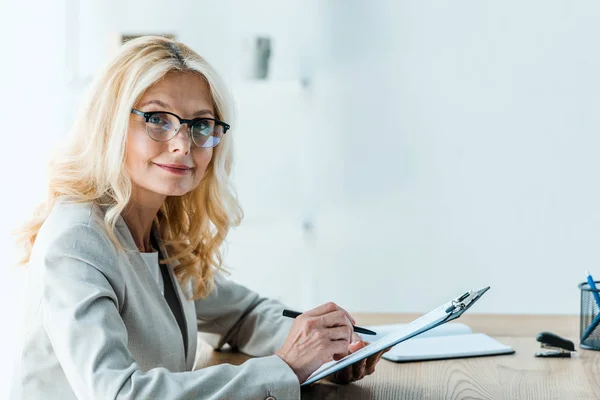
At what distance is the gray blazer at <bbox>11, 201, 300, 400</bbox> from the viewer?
1.27m

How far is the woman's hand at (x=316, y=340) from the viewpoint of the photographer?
1.41 m

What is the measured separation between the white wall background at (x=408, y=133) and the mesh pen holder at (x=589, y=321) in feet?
5.16

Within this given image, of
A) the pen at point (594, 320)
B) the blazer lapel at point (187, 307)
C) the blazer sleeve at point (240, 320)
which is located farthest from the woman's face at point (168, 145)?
the pen at point (594, 320)

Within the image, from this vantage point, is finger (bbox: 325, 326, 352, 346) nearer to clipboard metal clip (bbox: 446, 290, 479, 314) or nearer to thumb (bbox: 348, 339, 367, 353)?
thumb (bbox: 348, 339, 367, 353)

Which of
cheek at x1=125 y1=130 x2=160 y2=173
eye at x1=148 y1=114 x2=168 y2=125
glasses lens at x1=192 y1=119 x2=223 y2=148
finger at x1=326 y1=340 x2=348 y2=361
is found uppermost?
eye at x1=148 y1=114 x2=168 y2=125

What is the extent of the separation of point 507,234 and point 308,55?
1114 mm

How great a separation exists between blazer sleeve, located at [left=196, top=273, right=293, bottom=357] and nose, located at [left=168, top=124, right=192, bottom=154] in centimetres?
44

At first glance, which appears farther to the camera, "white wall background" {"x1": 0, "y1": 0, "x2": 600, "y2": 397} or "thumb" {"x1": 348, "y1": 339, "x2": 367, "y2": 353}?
"white wall background" {"x1": 0, "y1": 0, "x2": 600, "y2": 397}

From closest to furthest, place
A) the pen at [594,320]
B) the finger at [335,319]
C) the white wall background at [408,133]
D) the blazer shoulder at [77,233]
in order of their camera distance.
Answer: the blazer shoulder at [77,233] < the finger at [335,319] < the pen at [594,320] < the white wall background at [408,133]

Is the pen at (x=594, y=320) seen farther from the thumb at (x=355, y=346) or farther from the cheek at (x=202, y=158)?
the cheek at (x=202, y=158)

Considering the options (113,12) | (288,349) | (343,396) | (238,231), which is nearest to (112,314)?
(288,349)

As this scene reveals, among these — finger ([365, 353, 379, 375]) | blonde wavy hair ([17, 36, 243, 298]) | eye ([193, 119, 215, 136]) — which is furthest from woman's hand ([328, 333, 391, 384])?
eye ([193, 119, 215, 136])

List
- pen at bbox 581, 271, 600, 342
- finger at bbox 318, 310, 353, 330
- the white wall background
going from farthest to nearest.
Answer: the white wall background
pen at bbox 581, 271, 600, 342
finger at bbox 318, 310, 353, 330

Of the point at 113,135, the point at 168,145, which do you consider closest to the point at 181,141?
the point at 168,145
